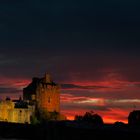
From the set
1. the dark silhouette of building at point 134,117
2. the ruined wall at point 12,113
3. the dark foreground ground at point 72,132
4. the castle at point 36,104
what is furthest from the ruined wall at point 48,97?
the dark foreground ground at point 72,132

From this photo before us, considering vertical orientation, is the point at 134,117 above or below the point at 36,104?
below

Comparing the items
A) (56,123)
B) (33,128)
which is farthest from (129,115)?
(56,123)

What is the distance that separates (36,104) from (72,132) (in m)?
102

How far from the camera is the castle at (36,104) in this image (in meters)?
128

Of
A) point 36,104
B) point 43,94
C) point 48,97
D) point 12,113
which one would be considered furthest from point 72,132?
point 48,97

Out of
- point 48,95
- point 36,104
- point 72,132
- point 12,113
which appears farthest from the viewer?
point 48,95

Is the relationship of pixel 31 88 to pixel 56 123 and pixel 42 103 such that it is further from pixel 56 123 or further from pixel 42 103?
pixel 56 123

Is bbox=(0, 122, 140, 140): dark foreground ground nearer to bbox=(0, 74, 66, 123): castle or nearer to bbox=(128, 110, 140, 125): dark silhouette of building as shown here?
bbox=(128, 110, 140, 125): dark silhouette of building

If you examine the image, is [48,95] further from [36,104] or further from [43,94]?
[36,104]

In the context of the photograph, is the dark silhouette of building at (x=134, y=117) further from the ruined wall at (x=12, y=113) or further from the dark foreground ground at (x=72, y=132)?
the ruined wall at (x=12, y=113)

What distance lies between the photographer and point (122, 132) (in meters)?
34.3

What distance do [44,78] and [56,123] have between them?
366ft

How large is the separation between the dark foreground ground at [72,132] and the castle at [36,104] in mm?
75414

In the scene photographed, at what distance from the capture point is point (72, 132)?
1576 inches
